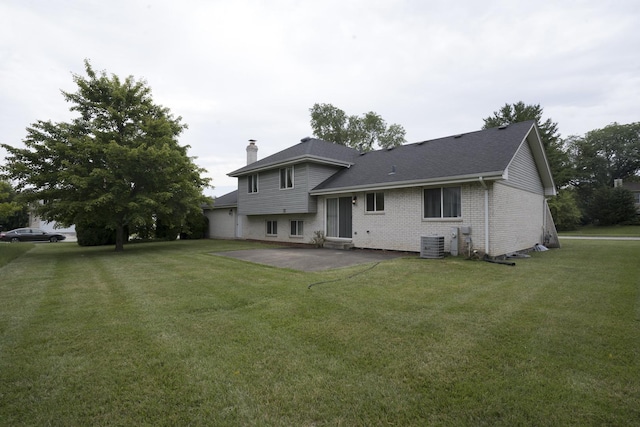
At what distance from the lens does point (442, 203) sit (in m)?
11.5

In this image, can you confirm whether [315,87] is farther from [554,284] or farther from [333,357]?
[333,357]

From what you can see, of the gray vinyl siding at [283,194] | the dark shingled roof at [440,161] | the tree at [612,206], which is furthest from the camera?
the tree at [612,206]

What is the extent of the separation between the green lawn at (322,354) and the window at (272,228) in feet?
41.9

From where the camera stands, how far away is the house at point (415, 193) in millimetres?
10711

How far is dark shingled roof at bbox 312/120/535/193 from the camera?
1093 cm

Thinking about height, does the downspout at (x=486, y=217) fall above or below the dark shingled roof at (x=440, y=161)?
below

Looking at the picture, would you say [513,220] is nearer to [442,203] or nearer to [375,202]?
[442,203]

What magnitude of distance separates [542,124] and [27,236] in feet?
177

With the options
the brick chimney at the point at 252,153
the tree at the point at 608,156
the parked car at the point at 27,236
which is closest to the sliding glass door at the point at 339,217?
the brick chimney at the point at 252,153

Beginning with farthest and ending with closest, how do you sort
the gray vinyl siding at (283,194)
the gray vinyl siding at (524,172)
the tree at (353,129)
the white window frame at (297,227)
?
the tree at (353,129), the white window frame at (297,227), the gray vinyl siding at (283,194), the gray vinyl siding at (524,172)

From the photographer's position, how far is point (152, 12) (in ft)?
34.9

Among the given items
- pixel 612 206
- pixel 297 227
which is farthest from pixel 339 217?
pixel 612 206

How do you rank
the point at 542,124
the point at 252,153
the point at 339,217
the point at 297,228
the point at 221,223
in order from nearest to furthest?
1. the point at 339,217
2. the point at 297,228
3. the point at 252,153
4. the point at 221,223
5. the point at 542,124

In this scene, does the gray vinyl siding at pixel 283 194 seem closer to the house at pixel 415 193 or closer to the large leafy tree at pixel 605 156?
the house at pixel 415 193
